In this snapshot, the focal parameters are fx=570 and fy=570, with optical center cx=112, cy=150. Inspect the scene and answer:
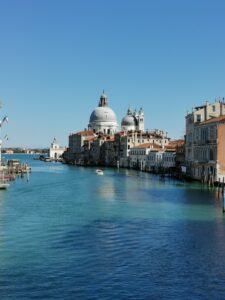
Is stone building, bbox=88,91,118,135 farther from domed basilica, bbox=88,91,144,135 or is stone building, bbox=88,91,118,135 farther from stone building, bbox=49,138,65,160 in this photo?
stone building, bbox=49,138,65,160

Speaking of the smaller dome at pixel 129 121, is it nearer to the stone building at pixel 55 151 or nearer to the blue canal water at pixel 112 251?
the stone building at pixel 55 151

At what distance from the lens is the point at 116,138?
289 ft

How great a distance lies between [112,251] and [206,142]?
1078 inches

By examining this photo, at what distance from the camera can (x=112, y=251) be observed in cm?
1395

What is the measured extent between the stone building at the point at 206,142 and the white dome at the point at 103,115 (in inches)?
2598

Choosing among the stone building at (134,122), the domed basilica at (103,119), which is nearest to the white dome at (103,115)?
the domed basilica at (103,119)

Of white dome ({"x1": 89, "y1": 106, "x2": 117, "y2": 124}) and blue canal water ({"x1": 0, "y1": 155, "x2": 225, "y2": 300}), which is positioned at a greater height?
white dome ({"x1": 89, "y1": 106, "x2": 117, "y2": 124})

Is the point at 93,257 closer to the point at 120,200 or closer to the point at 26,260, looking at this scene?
the point at 26,260

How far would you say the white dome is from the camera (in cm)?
11212

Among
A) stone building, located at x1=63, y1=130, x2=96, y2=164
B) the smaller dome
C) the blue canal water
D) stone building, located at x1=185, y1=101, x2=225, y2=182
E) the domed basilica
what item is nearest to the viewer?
the blue canal water

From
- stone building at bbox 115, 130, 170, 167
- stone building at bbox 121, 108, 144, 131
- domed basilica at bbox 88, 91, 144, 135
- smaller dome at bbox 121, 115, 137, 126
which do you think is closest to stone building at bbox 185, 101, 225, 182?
stone building at bbox 115, 130, 170, 167

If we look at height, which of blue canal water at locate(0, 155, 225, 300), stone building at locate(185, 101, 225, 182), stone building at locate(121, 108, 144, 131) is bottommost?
blue canal water at locate(0, 155, 225, 300)

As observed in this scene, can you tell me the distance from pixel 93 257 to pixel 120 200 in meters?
14.1

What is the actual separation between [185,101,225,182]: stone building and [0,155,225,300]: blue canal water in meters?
13.6
